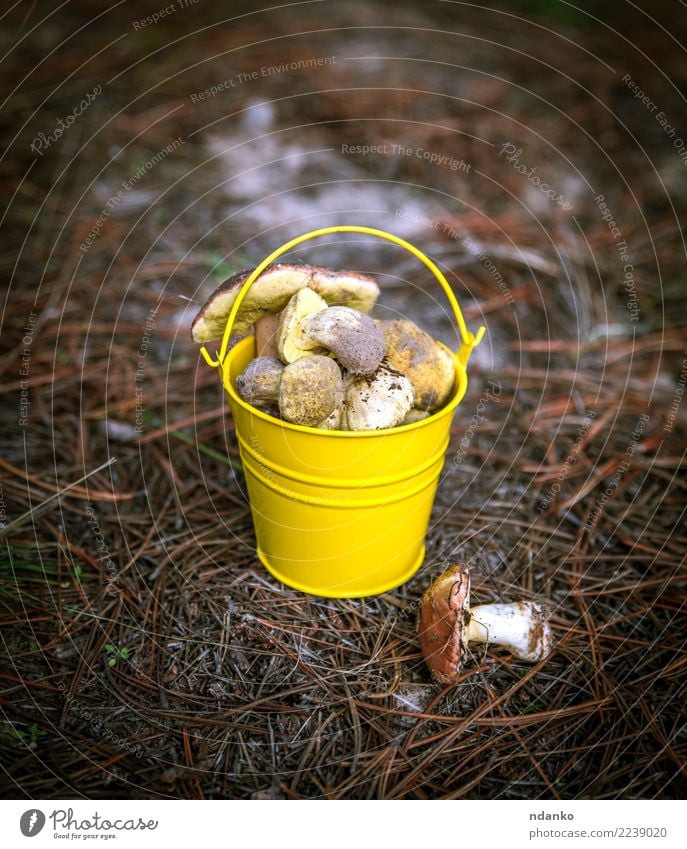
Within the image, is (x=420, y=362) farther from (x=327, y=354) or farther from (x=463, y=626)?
(x=463, y=626)

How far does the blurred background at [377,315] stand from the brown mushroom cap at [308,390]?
54 centimetres

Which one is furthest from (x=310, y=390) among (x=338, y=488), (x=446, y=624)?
(x=446, y=624)

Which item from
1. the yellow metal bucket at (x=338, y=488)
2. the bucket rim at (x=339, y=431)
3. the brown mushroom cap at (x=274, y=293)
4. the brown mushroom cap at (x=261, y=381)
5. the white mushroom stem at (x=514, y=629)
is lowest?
the white mushroom stem at (x=514, y=629)

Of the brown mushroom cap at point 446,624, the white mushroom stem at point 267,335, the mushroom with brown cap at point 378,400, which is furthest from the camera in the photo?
the white mushroom stem at point 267,335

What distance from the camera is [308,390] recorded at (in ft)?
4.87

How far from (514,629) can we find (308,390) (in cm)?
74

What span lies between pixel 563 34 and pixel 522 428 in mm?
3269

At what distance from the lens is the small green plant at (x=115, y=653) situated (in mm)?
1597

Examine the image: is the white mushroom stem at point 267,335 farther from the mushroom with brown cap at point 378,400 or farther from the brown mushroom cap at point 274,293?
the mushroom with brown cap at point 378,400

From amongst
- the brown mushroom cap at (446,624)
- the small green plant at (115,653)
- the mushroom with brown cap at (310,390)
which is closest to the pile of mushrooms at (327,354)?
the mushroom with brown cap at (310,390)

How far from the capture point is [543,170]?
3.59 m

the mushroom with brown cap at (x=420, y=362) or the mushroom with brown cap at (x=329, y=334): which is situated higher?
the mushroom with brown cap at (x=329, y=334)
